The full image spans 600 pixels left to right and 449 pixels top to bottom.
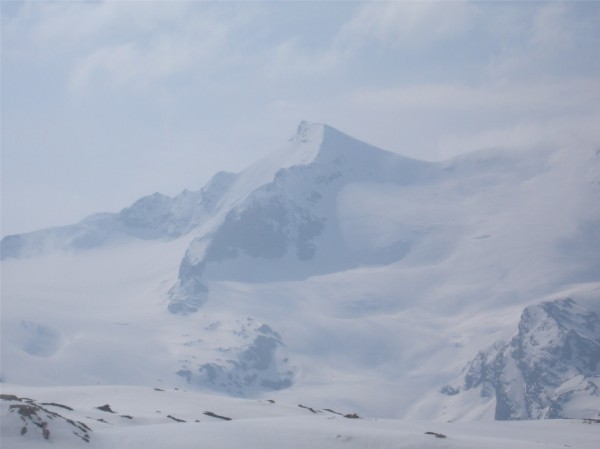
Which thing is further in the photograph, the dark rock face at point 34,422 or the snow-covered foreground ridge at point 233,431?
the snow-covered foreground ridge at point 233,431

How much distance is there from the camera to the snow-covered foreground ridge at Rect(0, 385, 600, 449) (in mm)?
50344

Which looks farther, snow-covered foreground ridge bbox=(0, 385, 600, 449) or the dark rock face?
snow-covered foreground ridge bbox=(0, 385, 600, 449)

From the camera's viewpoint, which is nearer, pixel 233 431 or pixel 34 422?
pixel 34 422

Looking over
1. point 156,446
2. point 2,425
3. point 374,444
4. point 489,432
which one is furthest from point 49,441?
point 489,432

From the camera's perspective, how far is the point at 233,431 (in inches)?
2168

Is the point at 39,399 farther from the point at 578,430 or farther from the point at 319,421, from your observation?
the point at 578,430

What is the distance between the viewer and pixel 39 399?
81562 mm

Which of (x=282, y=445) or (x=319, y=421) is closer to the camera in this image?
(x=282, y=445)

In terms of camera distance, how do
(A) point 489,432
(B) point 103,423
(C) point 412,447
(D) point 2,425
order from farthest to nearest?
(A) point 489,432
(B) point 103,423
(C) point 412,447
(D) point 2,425

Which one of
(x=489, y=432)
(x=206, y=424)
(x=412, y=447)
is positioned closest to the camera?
(x=412, y=447)

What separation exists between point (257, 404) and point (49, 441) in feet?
126

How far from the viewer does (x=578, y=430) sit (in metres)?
74.1

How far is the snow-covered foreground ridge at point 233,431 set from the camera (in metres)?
50.3

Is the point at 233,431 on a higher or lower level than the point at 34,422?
higher
